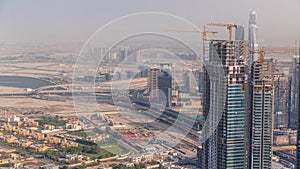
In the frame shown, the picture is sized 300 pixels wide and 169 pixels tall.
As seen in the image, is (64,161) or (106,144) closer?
A: (106,144)

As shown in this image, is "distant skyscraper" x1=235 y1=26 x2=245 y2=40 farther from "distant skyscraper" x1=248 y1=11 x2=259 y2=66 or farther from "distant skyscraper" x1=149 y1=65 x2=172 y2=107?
"distant skyscraper" x1=149 y1=65 x2=172 y2=107

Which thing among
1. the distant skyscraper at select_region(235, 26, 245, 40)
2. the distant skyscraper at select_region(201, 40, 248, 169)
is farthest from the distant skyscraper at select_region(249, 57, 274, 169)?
the distant skyscraper at select_region(235, 26, 245, 40)

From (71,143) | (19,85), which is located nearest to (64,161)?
(71,143)

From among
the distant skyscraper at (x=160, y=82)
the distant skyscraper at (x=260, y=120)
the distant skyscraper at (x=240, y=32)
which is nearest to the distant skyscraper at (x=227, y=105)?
the distant skyscraper at (x=260, y=120)

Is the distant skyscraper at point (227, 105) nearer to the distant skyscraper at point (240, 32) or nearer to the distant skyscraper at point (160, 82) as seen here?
the distant skyscraper at point (160, 82)

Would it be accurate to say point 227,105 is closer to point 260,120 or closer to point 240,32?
point 260,120

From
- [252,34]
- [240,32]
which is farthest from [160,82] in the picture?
[252,34]

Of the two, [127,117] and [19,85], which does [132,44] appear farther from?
[19,85]
